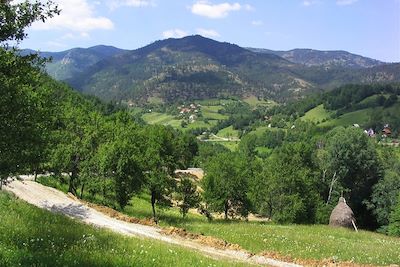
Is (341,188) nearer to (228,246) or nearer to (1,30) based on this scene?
(228,246)

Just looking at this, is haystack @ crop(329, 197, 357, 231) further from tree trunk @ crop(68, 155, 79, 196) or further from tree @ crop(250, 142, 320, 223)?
tree trunk @ crop(68, 155, 79, 196)

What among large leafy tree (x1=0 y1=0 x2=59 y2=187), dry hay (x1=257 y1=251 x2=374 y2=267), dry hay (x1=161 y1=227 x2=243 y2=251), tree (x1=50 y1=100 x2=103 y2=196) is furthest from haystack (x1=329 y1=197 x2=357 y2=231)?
large leafy tree (x1=0 y1=0 x2=59 y2=187)

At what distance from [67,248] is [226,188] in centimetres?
4484

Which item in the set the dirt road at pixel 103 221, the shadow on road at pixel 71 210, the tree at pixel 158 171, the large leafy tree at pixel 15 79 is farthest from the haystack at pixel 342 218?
the large leafy tree at pixel 15 79

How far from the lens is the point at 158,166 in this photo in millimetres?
48875

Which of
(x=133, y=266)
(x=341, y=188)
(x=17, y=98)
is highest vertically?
(x=17, y=98)

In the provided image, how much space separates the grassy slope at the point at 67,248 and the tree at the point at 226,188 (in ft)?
126

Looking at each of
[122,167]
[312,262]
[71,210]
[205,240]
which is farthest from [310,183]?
[71,210]

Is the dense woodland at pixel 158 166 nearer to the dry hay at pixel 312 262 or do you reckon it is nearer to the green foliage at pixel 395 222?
the green foliage at pixel 395 222

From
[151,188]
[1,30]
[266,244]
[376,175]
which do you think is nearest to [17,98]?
[1,30]

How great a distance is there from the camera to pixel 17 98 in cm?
1716

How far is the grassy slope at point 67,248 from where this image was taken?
50.0 ft

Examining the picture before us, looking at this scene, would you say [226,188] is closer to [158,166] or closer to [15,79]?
[158,166]

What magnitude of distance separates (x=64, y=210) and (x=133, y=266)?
75.2 ft
